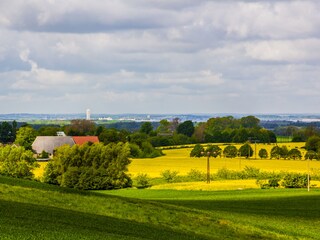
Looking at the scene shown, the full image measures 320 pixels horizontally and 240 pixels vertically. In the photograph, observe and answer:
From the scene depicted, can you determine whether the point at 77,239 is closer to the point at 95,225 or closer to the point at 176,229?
the point at 95,225

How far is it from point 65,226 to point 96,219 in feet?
14.4

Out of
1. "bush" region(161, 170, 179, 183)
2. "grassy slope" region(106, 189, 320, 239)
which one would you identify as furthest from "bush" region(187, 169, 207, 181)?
"grassy slope" region(106, 189, 320, 239)

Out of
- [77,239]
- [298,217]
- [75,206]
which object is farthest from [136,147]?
[77,239]

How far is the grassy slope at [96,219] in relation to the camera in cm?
2139

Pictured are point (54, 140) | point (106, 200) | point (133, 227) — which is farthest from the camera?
point (54, 140)

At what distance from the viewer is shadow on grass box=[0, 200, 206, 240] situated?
20.0 m

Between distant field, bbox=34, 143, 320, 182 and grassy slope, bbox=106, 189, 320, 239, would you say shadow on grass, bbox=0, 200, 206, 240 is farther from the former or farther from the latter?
distant field, bbox=34, 143, 320, 182

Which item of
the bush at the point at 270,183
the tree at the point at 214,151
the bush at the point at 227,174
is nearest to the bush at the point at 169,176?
the bush at the point at 227,174

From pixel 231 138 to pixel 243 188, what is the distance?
321 feet

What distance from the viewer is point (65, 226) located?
2292cm

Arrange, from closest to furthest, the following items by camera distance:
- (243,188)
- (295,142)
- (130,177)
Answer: (243,188)
(130,177)
(295,142)

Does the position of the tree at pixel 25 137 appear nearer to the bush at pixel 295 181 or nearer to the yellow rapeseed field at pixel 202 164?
the yellow rapeseed field at pixel 202 164

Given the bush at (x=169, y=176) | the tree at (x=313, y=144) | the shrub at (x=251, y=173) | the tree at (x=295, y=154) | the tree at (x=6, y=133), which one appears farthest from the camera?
the tree at (x=6, y=133)

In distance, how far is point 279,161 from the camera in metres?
120
